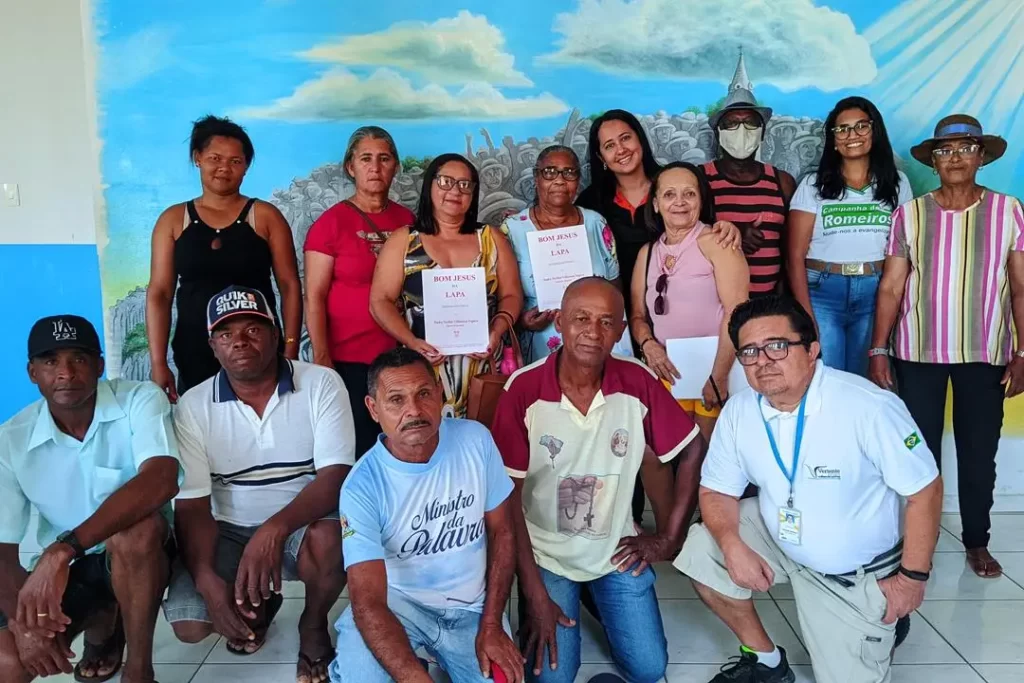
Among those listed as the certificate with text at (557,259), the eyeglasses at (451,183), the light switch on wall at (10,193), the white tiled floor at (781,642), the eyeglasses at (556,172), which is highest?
the light switch on wall at (10,193)

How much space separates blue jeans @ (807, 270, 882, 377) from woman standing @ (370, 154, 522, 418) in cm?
144

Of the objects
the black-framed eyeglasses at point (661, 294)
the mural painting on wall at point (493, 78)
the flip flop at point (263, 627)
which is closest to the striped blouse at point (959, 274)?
the mural painting on wall at point (493, 78)

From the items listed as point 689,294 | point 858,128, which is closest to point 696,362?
point 689,294

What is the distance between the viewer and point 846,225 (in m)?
3.66

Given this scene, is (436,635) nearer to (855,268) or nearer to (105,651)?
(105,651)

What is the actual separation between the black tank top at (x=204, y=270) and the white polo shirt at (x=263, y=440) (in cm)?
71

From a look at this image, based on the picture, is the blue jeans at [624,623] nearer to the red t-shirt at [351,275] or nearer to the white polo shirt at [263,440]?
the white polo shirt at [263,440]

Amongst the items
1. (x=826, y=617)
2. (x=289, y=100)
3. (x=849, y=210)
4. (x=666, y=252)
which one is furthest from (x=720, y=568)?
(x=289, y=100)

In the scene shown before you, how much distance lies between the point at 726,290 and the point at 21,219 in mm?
3613

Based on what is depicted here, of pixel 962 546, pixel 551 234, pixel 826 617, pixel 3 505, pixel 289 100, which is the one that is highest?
pixel 289 100

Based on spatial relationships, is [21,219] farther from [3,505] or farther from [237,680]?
[237,680]

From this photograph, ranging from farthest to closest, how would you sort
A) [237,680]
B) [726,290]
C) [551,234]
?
1. [551,234]
2. [726,290]
3. [237,680]

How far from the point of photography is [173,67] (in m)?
4.14

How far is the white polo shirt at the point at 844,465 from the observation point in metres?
2.40
